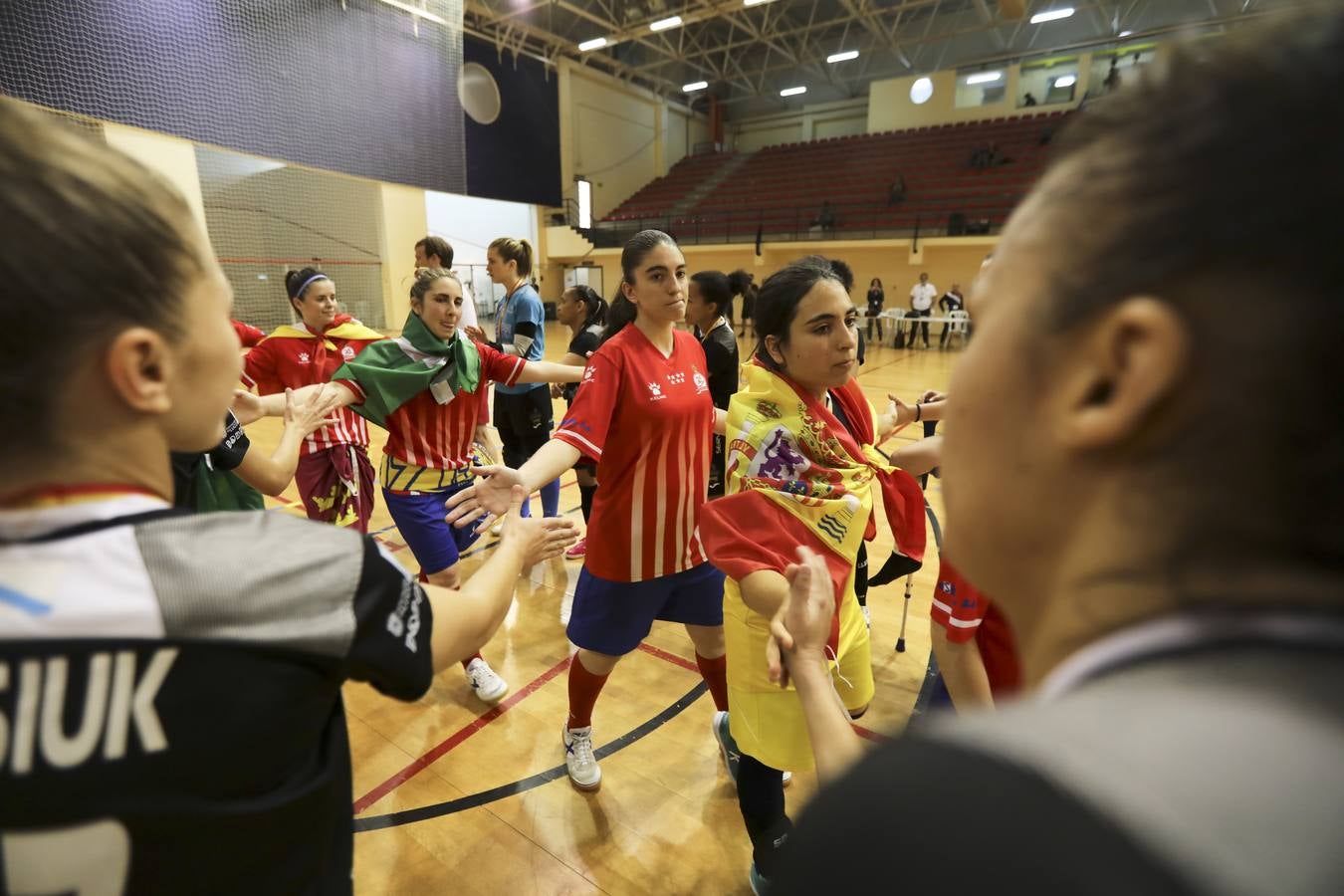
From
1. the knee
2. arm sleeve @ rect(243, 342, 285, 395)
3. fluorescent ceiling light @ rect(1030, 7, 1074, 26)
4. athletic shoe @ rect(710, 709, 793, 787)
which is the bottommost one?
athletic shoe @ rect(710, 709, 793, 787)

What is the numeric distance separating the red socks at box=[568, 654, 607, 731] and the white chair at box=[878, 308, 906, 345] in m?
12.4

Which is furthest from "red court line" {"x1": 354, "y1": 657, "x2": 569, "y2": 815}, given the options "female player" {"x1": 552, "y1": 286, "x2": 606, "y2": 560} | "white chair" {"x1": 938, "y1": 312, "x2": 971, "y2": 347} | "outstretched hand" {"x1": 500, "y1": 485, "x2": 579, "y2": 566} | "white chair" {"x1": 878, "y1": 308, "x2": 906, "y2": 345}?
"white chair" {"x1": 938, "y1": 312, "x2": 971, "y2": 347}

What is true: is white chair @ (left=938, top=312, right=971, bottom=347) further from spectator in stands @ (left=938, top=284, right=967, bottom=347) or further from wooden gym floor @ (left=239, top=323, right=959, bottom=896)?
wooden gym floor @ (left=239, top=323, right=959, bottom=896)

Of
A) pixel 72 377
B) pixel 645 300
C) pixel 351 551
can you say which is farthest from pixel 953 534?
pixel 645 300

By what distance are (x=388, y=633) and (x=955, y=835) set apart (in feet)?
2.11

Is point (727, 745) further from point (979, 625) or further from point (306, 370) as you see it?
point (306, 370)

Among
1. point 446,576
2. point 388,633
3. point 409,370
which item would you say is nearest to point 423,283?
point 409,370

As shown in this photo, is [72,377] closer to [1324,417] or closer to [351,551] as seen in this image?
[351,551]

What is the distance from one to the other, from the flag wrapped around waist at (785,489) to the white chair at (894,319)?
12.5 metres

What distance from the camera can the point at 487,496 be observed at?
176 cm

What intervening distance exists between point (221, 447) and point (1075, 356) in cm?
190

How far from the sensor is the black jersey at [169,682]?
594 millimetres

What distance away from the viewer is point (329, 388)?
226cm

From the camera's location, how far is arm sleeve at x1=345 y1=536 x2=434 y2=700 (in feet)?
2.41
